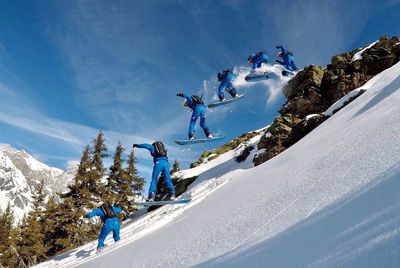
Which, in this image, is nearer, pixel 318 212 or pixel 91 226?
pixel 318 212

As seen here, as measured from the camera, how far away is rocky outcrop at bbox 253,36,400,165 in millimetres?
21031

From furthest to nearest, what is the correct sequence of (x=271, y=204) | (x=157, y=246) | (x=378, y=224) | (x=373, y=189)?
(x=157, y=246), (x=271, y=204), (x=373, y=189), (x=378, y=224)

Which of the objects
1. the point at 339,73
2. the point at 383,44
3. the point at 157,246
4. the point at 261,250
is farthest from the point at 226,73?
the point at 261,250

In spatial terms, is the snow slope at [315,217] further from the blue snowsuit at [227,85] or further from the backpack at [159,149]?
the blue snowsuit at [227,85]

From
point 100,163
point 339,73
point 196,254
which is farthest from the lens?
point 100,163

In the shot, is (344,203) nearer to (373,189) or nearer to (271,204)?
(373,189)

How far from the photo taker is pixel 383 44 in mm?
22859

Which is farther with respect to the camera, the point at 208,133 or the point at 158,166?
the point at 208,133

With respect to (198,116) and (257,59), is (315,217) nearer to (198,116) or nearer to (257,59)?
(198,116)

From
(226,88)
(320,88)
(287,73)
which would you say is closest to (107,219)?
(226,88)

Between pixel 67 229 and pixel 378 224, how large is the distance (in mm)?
32930

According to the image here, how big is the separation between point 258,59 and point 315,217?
68.0 ft

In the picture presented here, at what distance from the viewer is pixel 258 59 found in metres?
24.2

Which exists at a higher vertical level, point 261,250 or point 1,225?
point 1,225
